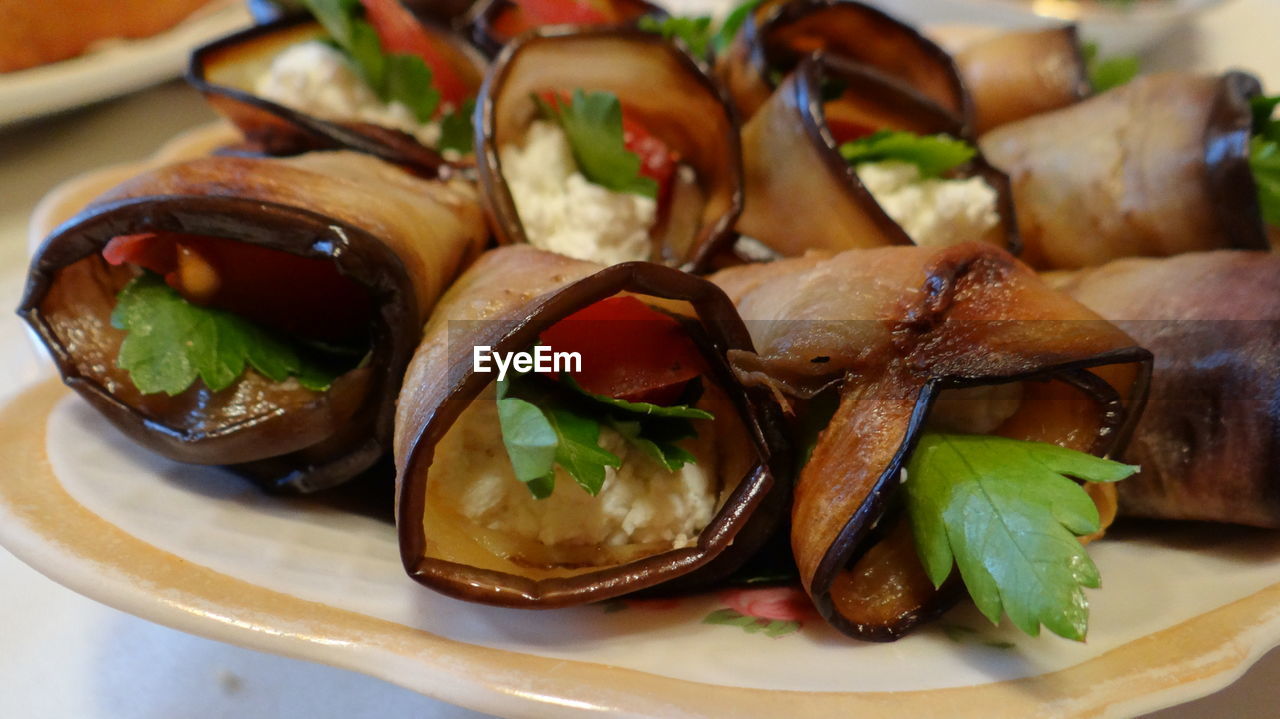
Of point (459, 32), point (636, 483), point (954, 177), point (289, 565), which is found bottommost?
point (289, 565)

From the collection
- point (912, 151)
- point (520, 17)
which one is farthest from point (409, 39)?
point (912, 151)

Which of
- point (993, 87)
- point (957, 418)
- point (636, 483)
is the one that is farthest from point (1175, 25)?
point (636, 483)

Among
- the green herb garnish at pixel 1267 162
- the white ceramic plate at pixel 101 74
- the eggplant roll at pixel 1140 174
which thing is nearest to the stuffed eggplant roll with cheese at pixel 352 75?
the white ceramic plate at pixel 101 74

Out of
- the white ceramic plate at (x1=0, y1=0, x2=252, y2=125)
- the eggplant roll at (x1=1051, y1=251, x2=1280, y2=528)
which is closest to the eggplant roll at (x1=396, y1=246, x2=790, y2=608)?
the eggplant roll at (x1=1051, y1=251, x2=1280, y2=528)

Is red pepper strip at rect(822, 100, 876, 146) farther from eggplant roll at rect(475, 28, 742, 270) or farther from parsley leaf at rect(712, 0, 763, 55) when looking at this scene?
parsley leaf at rect(712, 0, 763, 55)

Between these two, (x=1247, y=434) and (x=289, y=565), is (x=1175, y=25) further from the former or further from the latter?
(x=289, y=565)

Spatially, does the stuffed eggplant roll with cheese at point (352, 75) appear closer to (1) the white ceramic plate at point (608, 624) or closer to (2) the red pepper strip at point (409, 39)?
Result: (2) the red pepper strip at point (409, 39)
